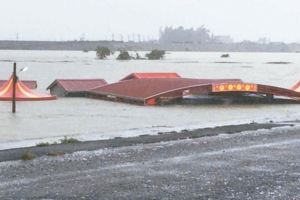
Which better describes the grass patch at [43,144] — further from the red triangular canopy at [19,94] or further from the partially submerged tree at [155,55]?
the partially submerged tree at [155,55]

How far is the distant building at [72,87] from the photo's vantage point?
27953 millimetres

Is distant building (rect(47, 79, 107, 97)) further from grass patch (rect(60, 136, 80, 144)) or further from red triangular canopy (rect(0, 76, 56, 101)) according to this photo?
grass patch (rect(60, 136, 80, 144))

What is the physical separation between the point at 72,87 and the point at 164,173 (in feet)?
65.4

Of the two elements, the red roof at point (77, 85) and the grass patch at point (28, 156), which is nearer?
the grass patch at point (28, 156)

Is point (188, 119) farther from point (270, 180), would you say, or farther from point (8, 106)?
point (270, 180)

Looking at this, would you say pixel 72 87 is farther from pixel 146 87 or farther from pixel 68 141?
pixel 68 141

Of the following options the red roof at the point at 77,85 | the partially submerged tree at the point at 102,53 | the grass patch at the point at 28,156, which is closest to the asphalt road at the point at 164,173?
the grass patch at the point at 28,156

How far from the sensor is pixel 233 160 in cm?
1016

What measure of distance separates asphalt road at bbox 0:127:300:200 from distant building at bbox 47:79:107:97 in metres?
16.2

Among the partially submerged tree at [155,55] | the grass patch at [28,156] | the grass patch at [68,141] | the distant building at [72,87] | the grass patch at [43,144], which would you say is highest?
the grass patch at [28,156]

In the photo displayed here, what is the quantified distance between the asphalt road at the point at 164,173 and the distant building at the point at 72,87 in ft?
53.0

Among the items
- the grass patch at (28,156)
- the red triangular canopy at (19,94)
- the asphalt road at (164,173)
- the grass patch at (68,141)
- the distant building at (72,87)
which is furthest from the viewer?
the distant building at (72,87)

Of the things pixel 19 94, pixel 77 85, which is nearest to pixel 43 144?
pixel 19 94

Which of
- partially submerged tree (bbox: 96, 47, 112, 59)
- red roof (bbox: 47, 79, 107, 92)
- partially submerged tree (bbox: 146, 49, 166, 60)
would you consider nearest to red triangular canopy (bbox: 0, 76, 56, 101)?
red roof (bbox: 47, 79, 107, 92)
